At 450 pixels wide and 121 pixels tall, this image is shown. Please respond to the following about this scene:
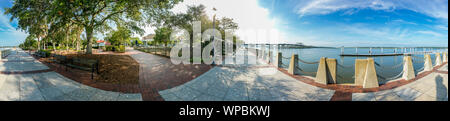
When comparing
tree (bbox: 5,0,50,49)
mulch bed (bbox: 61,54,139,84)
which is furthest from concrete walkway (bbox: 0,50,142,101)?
tree (bbox: 5,0,50,49)

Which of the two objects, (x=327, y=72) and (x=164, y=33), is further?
(x=164, y=33)

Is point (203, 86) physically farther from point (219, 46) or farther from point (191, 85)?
point (219, 46)

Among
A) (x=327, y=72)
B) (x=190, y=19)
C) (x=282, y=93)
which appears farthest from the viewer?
(x=190, y=19)

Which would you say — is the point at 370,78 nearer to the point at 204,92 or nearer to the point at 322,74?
the point at 322,74

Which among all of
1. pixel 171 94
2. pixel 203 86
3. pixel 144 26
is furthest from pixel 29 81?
pixel 144 26

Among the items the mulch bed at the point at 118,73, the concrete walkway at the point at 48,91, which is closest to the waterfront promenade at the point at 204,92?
the concrete walkway at the point at 48,91

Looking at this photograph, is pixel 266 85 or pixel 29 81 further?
pixel 266 85

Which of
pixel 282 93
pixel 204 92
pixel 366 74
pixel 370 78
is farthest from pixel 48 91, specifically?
pixel 370 78

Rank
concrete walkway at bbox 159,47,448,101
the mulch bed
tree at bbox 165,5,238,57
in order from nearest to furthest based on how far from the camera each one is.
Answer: concrete walkway at bbox 159,47,448,101, the mulch bed, tree at bbox 165,5,238,57

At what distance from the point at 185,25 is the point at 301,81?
36.2 feet

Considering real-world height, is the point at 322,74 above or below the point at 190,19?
below

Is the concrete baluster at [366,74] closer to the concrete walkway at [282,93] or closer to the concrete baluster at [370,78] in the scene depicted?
the concrete baluster at [370,78]

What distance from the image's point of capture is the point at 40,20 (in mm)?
7539

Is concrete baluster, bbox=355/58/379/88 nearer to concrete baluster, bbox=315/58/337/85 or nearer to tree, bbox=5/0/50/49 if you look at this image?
concrete baluster, bbox=315/58/337/85
